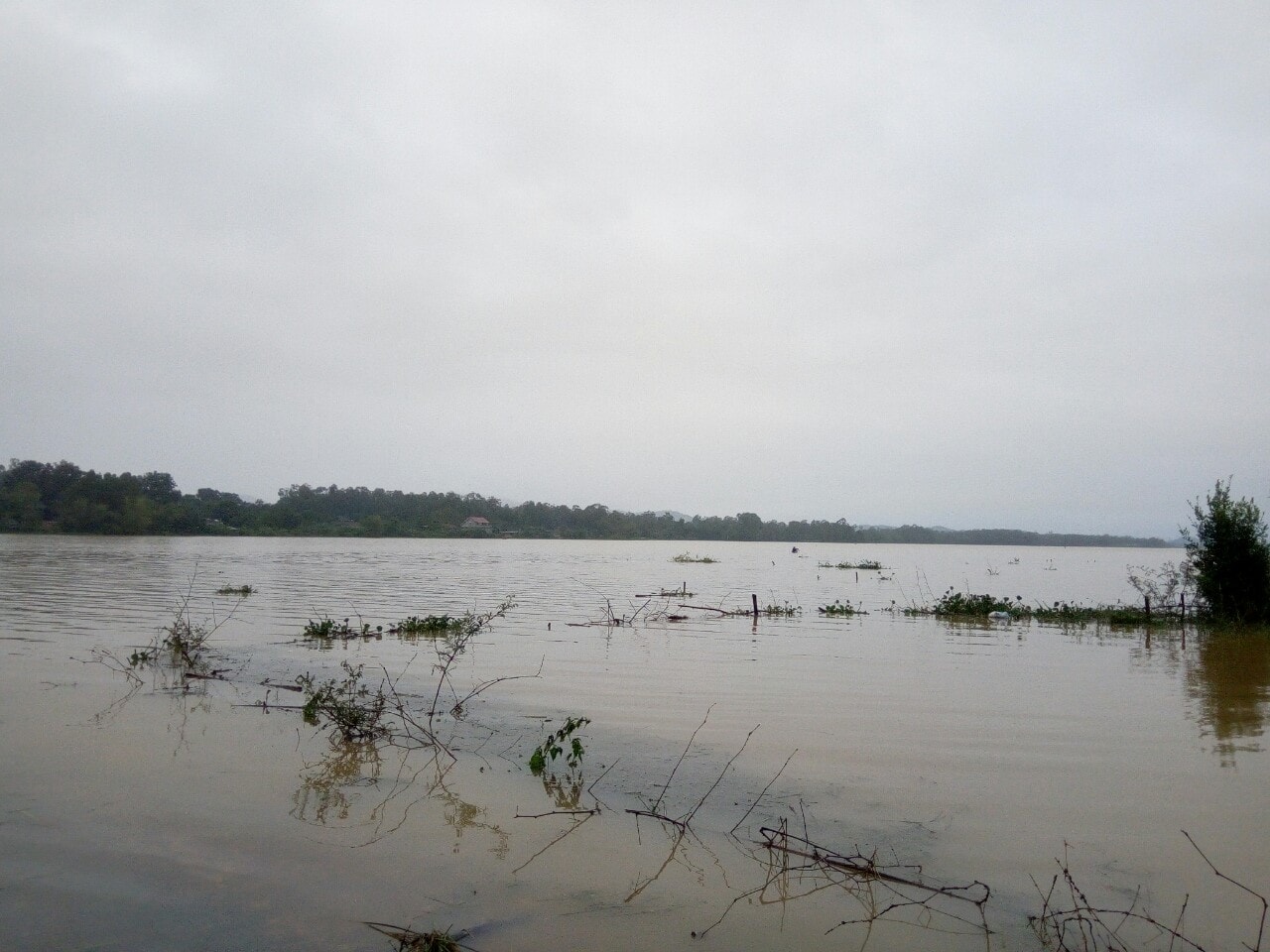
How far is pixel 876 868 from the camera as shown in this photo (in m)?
5.76

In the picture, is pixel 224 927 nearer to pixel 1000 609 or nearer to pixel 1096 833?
pixel 1096 833

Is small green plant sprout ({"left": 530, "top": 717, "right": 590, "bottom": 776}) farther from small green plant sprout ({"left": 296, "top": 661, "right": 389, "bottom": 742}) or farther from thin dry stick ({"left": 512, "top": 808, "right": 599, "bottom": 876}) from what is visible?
small green plant sprout ({"left": 296, "top": 661, "right": 389, "bottom": 742})

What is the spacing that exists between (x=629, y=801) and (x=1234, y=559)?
849 inches

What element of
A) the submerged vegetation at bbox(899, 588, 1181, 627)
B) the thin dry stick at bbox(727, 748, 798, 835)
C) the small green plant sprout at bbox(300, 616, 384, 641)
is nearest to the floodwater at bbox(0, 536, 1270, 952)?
the thin dry stick at bbox(727, 748, 798, 835)

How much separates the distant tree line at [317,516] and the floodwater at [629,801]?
75329 millimetres

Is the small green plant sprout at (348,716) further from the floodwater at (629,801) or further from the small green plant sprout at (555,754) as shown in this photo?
the small green plant sprout at (555,754)

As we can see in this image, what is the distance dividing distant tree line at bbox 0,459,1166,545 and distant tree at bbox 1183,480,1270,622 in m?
87.2

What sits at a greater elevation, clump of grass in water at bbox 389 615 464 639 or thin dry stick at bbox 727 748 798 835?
thin dry stick at bbox 727 748 798 835

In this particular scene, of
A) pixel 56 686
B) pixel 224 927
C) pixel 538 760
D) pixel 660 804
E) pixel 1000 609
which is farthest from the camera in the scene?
pixel 1000 609

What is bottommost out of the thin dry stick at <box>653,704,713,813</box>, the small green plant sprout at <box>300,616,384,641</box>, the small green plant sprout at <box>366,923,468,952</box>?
the small green plant sprout at <box>300,616,384,641</box>

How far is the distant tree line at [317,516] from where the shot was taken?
78.7 metres

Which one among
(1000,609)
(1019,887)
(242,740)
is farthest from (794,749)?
(1000,609)

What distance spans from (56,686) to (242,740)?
4.40 metres

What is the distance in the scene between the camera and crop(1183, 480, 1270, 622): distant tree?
21109mm
